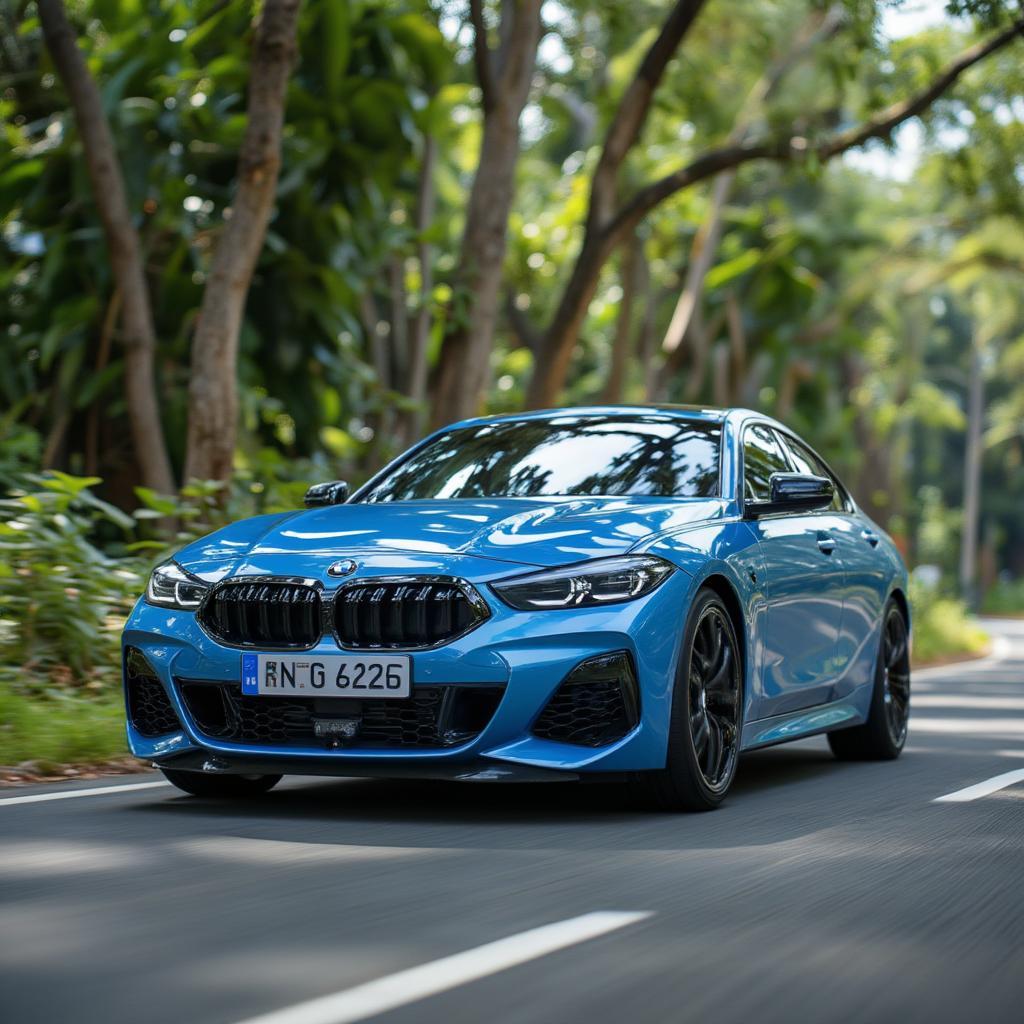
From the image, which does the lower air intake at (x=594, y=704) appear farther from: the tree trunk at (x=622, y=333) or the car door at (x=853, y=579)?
the tree trunk at (x=622, y=333)

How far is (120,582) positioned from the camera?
36.6 ft

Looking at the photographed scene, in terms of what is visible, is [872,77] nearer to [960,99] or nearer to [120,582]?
[960,99]

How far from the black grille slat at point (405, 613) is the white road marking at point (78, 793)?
1.47m

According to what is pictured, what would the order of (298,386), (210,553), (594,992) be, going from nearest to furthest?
(594,992) → (210,553) → (298,386)

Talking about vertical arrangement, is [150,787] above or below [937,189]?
below

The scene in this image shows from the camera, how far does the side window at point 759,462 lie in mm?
7930

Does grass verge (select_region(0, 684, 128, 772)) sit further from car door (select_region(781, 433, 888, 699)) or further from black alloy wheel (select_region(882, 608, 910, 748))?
black alloy wheel (select_region(882, 608, 910, 748))

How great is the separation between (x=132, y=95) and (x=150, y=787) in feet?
34.2

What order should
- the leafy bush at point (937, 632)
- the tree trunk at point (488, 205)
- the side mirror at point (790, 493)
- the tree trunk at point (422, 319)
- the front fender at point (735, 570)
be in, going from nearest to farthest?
the front fender at point (735, 570)
the side mirror at point (790, 493)
the tree trunk at point (488, 205)
the tree trunk at point (422, 319)
the leafy bush at point (937, 632)

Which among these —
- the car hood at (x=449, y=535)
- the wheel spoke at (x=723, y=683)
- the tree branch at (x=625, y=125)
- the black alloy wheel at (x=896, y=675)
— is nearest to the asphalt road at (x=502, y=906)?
the wheel spoke at (x=723, y=683)

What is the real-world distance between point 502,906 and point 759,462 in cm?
369

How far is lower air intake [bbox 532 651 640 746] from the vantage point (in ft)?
20.9

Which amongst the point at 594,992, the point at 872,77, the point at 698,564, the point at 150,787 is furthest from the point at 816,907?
the point at 872,77

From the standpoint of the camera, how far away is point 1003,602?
62.2m
